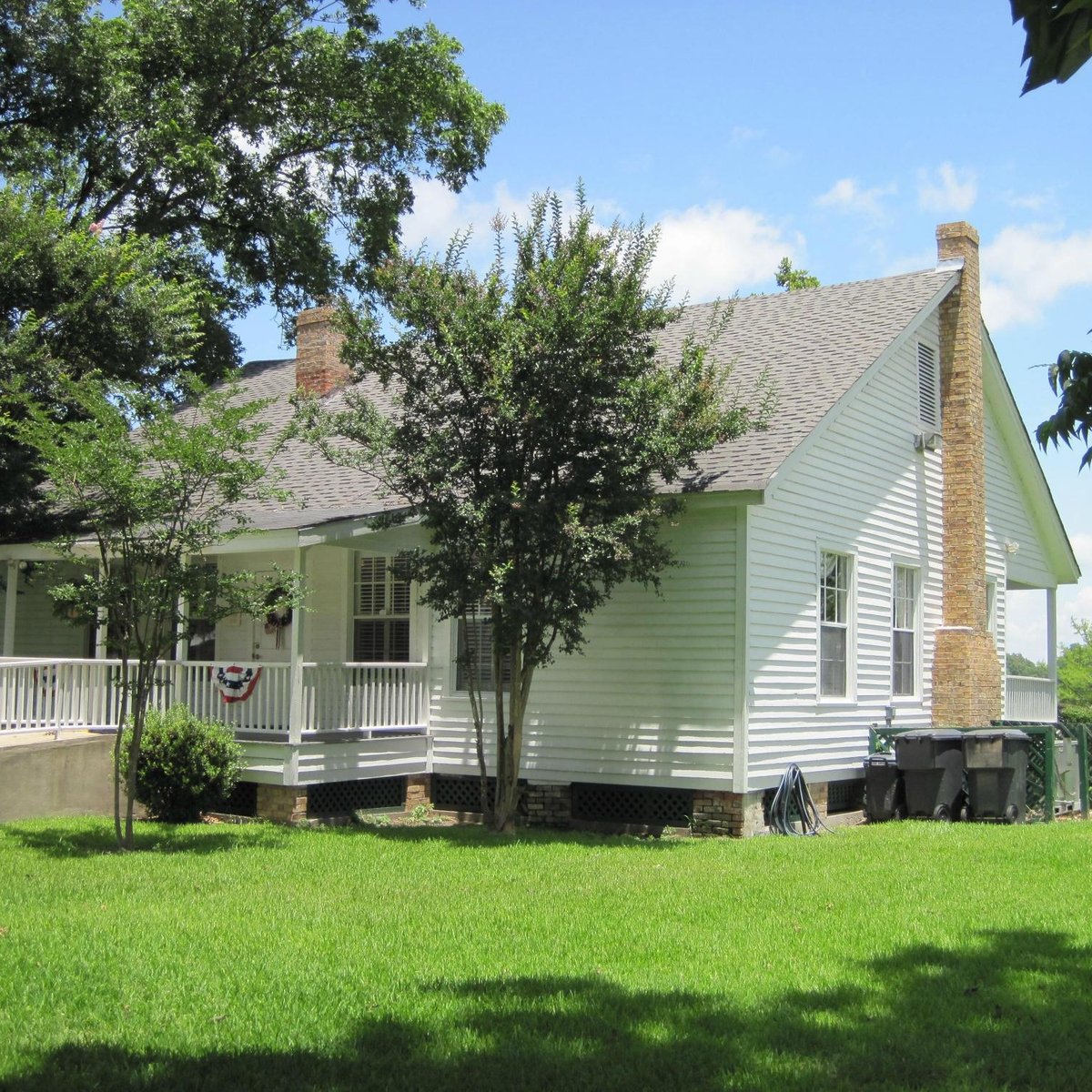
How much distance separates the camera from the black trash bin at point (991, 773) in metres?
15.1

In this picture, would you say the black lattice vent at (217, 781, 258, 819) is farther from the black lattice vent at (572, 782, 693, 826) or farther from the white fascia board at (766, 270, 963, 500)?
the white fascia board at (766, 270, 963, 500)

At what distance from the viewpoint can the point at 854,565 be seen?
16719mm

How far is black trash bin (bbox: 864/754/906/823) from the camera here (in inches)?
609

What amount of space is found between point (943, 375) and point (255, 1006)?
15.3m

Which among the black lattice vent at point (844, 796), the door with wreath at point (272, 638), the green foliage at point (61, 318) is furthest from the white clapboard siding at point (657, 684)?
the green foliage at point (61, 318)

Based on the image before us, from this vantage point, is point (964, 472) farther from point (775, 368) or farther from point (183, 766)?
point (183, 766)

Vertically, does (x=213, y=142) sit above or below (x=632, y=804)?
above

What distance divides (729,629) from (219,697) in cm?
602

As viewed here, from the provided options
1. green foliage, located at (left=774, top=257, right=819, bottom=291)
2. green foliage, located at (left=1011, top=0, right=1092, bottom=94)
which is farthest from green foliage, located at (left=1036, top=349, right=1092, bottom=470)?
green foliage, located at (left=774, top=257, right=819, bottom=291)

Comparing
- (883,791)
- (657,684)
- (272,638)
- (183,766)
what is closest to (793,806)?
(883,791)

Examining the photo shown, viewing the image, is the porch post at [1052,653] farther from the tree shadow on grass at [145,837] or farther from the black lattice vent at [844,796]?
the tree shadow on grass at [145,837]

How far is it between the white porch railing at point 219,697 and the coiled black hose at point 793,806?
4.46m

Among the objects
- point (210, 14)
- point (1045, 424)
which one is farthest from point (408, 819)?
point (210, 14)

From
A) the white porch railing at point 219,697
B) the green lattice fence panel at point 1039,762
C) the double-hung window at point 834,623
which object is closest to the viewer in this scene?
the white porch railing at point 219,697
